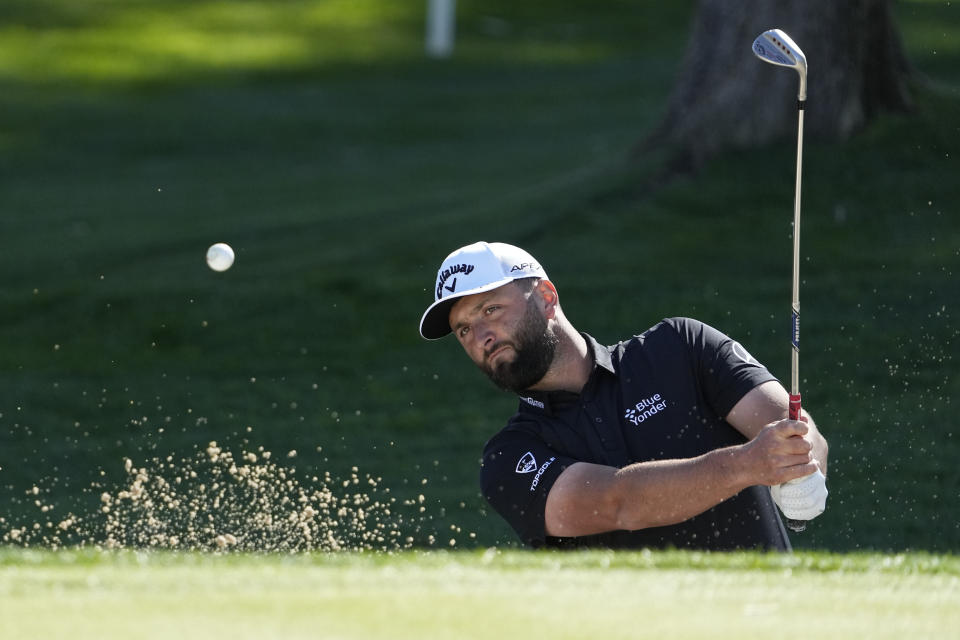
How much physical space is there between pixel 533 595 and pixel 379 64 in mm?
24677

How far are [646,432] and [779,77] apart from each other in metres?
6.58

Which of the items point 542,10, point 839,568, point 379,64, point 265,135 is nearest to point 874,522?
point 839,568

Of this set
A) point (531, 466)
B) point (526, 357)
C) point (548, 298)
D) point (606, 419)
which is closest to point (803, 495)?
point (606, 419)

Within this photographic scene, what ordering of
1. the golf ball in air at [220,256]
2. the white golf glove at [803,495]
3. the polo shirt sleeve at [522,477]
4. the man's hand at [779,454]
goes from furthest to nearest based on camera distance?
the golf ball in air at [220,256], the polo shirt sleeve at [522,477], the white golf glove at [803,495], the man's hand at [779,454]

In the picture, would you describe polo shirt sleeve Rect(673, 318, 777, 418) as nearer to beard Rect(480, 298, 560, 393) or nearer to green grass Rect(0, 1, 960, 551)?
beard Rect(480, 298, 560, 393)

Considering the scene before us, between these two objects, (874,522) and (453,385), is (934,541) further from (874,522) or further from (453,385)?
(453,385)

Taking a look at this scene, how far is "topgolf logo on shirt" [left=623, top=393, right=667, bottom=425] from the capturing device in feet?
15.8

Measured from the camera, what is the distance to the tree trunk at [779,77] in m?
10.7

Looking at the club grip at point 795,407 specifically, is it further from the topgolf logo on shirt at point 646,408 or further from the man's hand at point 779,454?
the topgolf logo on shirt at point 646,408

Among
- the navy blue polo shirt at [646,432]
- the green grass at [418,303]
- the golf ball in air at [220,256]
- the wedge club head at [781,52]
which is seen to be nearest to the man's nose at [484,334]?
the navy blue polo shirt at [646,432]

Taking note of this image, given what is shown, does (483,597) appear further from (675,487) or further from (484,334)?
(484,334)

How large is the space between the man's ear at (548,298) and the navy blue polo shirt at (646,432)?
0.72 feet

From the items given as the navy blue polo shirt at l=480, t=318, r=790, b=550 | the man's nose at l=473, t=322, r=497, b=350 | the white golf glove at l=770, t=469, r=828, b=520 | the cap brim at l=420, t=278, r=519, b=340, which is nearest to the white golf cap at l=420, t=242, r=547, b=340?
the cap brim at l=420, t=278, r=519, b=340

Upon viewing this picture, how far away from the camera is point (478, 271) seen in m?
5.00
